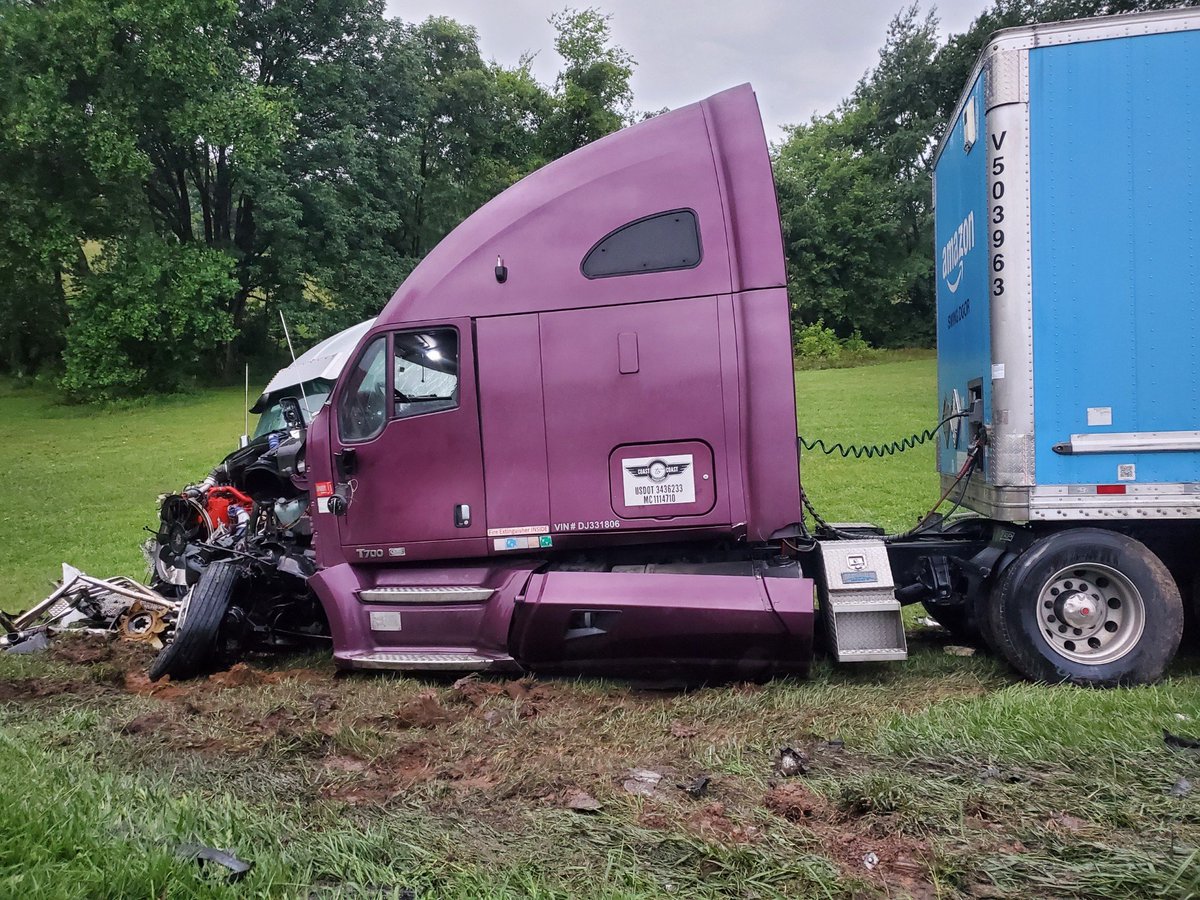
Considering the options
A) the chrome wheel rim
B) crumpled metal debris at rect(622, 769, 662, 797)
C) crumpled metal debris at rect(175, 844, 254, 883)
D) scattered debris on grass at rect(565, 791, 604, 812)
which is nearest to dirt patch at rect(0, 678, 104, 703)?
crumpled metal debris at rect(175, 844, 254, 883)

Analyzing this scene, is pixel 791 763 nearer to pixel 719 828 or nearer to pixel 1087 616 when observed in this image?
pixel 719 828

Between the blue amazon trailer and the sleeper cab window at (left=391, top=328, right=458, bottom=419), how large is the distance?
10.3 ft

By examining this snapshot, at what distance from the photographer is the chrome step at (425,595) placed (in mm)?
4926

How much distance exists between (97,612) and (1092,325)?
7.41 m

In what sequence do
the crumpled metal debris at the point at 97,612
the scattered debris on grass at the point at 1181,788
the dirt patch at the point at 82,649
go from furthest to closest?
1. the crumpled metal debris at the point at 97,612
2. the dirt patch at the point at 82,649
3. the scattered debris on grass at the point at 1181,788

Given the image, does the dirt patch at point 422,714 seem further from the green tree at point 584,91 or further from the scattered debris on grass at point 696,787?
the green tree at point 584,91

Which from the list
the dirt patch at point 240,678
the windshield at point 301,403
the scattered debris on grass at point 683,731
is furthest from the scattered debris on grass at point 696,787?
the windshield at point 301,403

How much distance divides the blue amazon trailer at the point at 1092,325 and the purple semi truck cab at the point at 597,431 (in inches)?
47.8

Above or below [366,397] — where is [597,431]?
below

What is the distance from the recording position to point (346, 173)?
32594mm

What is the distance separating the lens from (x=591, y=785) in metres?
3.41

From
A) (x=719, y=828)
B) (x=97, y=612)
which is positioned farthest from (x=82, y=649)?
(x=719, y=828)

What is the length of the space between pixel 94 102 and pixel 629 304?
98.2ft

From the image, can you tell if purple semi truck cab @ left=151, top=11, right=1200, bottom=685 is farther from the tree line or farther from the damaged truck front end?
the tree line
